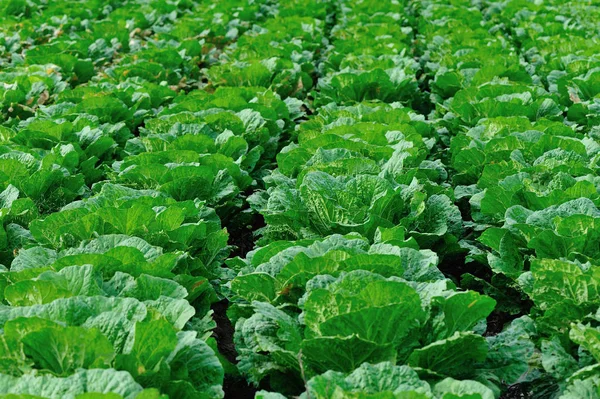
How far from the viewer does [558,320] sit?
2.82 m

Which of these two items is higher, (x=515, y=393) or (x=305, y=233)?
(x=305, y=233)

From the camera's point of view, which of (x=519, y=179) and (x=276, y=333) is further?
(x=519, y=179)

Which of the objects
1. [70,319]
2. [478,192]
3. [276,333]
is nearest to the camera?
[70,319]

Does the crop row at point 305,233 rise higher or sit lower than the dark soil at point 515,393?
higher

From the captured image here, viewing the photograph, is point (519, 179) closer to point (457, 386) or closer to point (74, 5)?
point (457, 386)

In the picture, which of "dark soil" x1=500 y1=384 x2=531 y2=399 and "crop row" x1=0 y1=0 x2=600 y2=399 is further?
"dark soil" x1=500 y1=384 x2=531 y2=399

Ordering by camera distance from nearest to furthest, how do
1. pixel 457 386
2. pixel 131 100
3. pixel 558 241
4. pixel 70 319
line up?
1. pixel 457 386
2. pixel 70 319
3. pixel 558 241
4. pixel 131 100

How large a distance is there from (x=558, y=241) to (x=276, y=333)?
1422 mm

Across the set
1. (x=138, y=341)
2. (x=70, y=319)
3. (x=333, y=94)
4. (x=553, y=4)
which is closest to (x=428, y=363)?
(x=138, y=341)

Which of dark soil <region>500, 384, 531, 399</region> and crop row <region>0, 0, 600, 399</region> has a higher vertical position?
crop row <region>0, 0, 600, 399</region>

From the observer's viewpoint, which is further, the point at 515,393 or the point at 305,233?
the point at 305,233

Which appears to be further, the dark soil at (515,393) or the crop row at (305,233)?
the dark soil at (515,393)

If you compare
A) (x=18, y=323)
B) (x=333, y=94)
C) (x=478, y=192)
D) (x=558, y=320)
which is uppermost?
(x=18, y=323)

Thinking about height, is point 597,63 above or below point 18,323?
below
